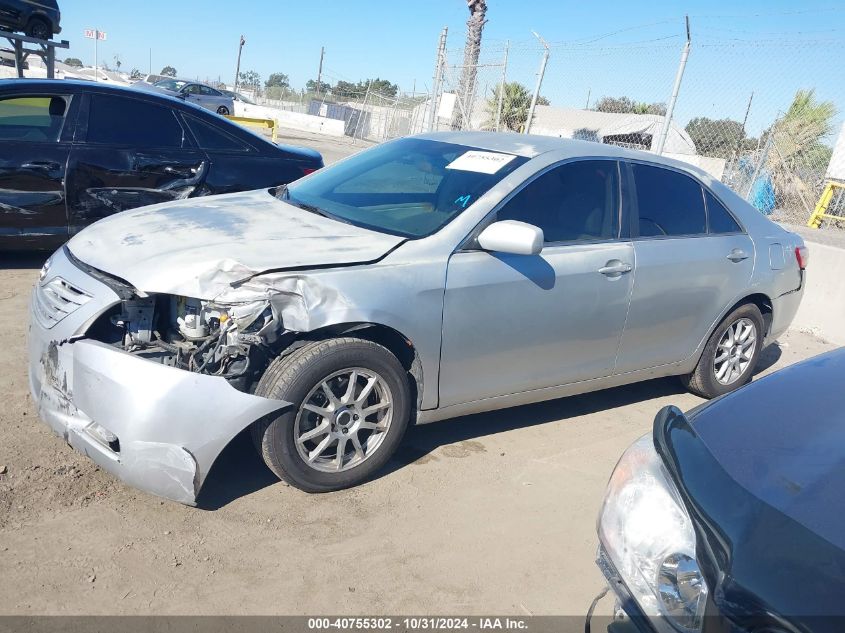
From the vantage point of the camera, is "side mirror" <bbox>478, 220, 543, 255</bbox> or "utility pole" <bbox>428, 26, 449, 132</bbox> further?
"utility pole" <bbox>428, 26, 449, 132</bbox>

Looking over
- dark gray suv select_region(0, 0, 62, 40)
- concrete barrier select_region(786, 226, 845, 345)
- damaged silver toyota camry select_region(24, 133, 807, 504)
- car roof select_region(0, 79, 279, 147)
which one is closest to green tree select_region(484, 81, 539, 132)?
dark gray suv select_region(0, 0, 62, 40)

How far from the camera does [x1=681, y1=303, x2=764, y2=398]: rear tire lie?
519 centimetres

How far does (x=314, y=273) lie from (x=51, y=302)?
122 centimetres

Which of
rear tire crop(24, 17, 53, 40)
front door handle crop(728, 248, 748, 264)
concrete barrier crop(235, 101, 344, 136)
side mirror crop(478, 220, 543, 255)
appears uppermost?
rear tire crop(24, 17, 53, 40)

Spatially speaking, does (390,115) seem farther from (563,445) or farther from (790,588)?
(790,588)

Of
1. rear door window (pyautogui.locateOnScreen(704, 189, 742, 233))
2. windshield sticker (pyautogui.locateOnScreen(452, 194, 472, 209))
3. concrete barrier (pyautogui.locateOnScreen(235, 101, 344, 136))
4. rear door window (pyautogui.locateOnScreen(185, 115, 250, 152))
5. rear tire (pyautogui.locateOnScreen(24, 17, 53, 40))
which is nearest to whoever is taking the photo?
windshield sticker (pyautogui.locateOnScreen(452, 194, 472, 209))

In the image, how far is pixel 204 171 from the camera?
20.9 ft

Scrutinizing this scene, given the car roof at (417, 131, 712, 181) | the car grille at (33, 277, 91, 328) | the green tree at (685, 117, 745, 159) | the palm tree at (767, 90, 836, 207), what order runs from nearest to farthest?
the car grille at (33, 277, 91, 328) → the car roof at (417, 131, 712, 181) → the green tree at (685, 117, 745, 159) → the palm tree at (767, 90, 836, 207)

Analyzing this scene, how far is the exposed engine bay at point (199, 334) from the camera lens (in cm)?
314

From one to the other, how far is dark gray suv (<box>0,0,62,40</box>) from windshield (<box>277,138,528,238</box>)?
1217 centimetres

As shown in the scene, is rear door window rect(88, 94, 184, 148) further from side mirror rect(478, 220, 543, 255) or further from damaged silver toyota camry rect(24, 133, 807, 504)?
side mirror rect(478, 220, 543, 255)

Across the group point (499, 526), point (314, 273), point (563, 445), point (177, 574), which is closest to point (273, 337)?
point (314, 273)

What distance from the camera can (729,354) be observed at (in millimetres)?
5363

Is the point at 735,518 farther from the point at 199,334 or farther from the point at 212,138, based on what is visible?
the point at 212,138
